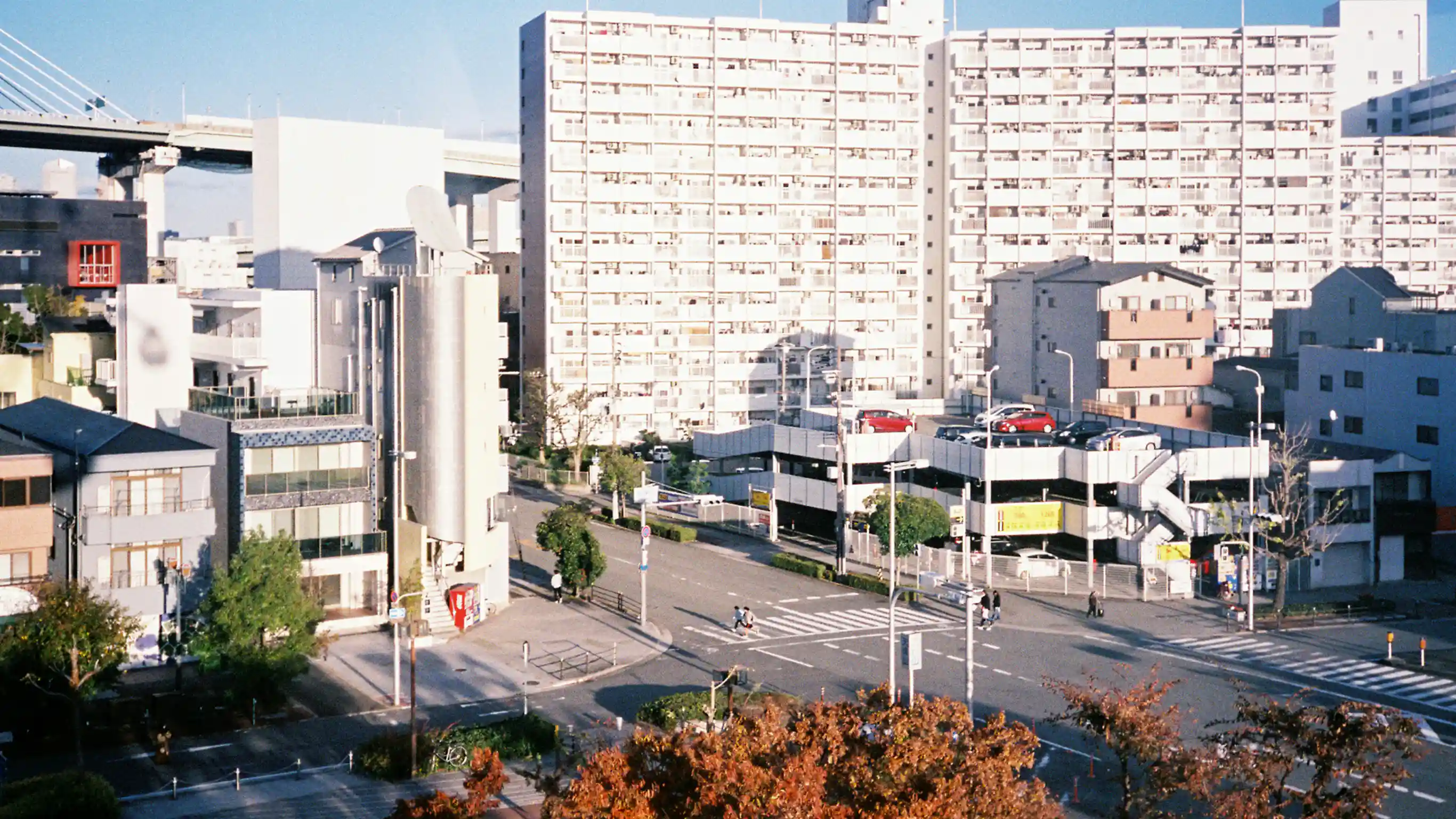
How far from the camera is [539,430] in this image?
87.2 metres

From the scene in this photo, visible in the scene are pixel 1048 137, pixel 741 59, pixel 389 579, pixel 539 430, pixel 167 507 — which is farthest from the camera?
pixel 1048 137

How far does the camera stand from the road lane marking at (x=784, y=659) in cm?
4472

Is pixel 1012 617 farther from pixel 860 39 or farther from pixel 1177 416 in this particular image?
pixel 860 39

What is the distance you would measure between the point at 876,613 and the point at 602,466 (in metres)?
22.6

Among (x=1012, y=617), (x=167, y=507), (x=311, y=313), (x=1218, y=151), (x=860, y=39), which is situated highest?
(x=860, y=39)

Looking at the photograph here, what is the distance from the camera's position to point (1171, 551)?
2249 inches

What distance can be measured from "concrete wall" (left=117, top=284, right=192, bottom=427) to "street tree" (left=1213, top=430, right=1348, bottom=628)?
38437 mm

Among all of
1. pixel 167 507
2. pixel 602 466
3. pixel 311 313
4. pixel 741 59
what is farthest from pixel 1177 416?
pixel 167 507

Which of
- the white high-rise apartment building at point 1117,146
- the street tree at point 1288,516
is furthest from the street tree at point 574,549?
the white high-rise apartment building at point 1117,146

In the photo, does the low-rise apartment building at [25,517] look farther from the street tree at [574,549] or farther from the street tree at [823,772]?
the street tree at [823,772]

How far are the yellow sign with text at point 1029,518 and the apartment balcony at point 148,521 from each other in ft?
92.5

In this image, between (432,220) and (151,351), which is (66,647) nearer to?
(432,220)

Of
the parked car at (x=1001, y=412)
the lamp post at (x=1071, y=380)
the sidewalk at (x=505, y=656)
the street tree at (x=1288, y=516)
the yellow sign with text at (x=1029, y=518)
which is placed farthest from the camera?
the lamp post at (x=1071, y=380)

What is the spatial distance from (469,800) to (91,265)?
65.8 metres
